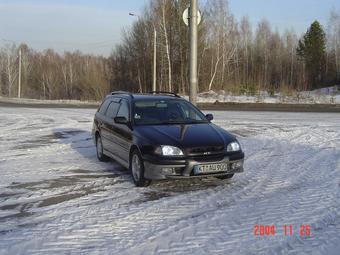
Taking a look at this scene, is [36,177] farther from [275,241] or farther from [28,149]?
[275,241]

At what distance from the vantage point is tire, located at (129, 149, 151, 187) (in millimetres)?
7355

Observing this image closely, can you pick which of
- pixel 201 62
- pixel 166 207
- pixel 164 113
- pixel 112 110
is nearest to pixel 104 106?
pixel 112 110

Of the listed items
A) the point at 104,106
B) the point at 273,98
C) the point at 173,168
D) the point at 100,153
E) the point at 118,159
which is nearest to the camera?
the point at 173,168

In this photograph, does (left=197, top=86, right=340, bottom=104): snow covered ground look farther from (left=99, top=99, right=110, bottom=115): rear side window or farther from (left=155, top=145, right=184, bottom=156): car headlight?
(left=155, top=145, right=184, bottom=156): car headlight

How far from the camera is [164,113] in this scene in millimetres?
8555

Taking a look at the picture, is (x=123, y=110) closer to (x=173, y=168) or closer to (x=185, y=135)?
(x=185, y=135)

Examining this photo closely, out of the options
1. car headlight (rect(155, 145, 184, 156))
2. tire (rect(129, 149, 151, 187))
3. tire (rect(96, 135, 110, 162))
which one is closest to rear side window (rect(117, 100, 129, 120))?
tire (rect(129, 149, 151, 187))

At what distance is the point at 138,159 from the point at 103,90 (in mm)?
48306

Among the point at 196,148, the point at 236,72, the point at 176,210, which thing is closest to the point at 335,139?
the point at 196,148

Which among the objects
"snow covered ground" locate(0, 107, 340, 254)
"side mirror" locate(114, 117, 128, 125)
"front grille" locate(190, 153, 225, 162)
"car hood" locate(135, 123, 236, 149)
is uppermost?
"side mirror" locate(114, 117, 128, 125)

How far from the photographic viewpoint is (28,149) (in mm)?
11766

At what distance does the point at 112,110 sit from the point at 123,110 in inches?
30.8

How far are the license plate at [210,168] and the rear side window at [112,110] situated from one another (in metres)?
3.01

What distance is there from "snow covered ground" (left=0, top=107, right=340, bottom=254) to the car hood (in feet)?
2.47
